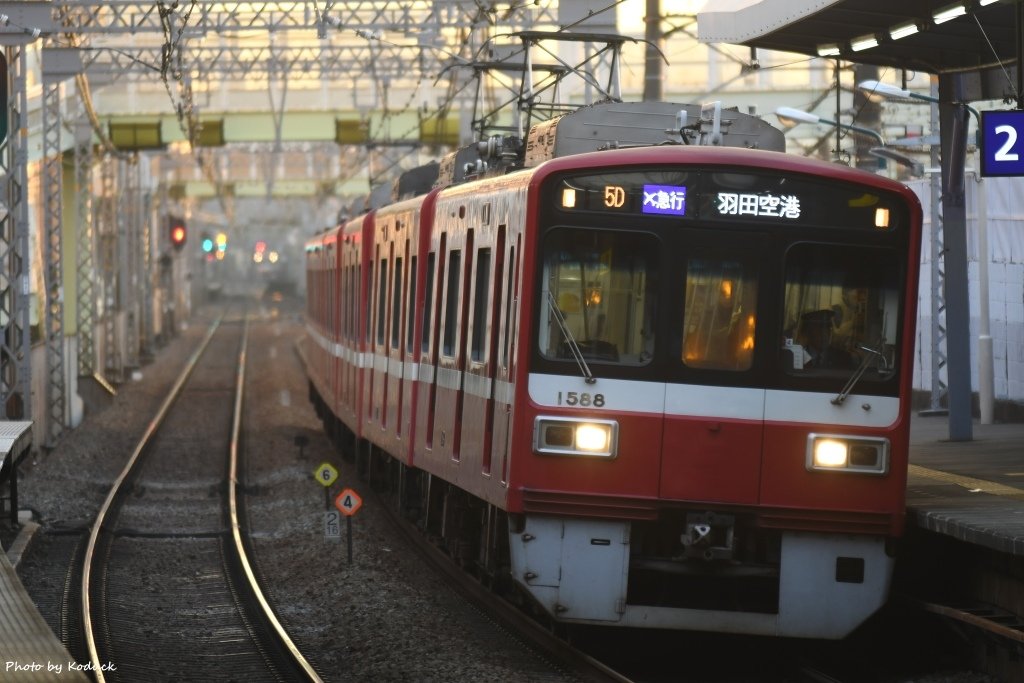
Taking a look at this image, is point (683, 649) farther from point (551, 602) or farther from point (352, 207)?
point (352, 207)

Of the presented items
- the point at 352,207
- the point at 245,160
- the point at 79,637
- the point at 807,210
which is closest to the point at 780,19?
the point at 807,210

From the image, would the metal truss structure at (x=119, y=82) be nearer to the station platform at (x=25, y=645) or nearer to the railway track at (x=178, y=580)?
the railway track at (x=178, y=580)

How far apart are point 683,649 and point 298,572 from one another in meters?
4.31

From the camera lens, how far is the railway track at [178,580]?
10.2 metres

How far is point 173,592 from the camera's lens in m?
13.0

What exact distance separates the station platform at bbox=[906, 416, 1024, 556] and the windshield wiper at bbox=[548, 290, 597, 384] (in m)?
2.17

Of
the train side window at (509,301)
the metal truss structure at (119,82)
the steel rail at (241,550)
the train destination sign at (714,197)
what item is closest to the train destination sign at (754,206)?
the train destination sign at (714,197)

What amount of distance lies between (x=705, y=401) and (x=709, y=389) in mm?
70

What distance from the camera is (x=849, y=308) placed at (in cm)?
932

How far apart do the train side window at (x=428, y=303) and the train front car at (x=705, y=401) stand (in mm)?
3779

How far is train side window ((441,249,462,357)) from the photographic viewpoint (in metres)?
11.8

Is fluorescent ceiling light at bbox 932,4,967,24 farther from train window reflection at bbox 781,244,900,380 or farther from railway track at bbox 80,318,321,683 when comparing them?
railway track at bbox 80,318,321,683

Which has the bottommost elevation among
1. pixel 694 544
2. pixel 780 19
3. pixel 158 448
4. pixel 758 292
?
pixel 158 448

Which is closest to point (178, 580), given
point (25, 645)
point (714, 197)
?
point (25, 645)
